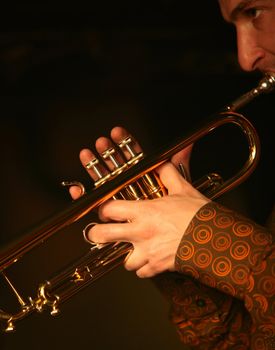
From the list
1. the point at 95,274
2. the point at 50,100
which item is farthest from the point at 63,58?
the point at 95,274

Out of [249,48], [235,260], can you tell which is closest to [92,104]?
[249,48]

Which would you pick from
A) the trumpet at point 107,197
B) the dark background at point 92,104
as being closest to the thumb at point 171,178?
the trumpet at point 107,197

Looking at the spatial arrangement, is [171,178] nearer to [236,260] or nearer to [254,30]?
[236,260]

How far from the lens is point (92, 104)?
171cm

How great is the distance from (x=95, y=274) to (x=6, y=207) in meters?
0.66

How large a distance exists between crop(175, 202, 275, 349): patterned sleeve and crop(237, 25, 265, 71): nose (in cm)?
38

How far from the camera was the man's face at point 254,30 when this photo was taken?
1004 millimetres

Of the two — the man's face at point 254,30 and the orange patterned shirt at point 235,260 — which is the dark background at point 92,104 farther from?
the orange patterned shirt at point 235,260

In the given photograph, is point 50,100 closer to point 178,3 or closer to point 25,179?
point 25,179

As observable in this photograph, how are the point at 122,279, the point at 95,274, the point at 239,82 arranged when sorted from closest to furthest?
the point at 95,274
the point at 122,279
the point at 239,82

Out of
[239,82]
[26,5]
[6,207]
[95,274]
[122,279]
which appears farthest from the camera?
[239,82]

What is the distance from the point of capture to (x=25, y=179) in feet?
5.33

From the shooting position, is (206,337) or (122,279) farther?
(122,279)

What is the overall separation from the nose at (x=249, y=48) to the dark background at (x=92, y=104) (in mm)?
679
